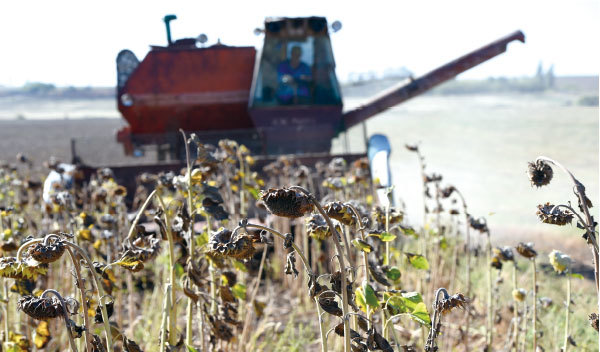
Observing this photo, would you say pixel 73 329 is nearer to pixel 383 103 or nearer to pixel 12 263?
pixel 12 263

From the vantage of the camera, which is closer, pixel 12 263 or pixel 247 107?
pixel 12 263

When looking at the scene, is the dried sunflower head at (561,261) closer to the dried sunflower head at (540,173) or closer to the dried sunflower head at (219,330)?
the dried sunflower head at (540,173)

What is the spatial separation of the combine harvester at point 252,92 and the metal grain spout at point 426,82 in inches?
0.4

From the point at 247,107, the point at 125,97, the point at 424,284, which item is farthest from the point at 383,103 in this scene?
the point at 424,284

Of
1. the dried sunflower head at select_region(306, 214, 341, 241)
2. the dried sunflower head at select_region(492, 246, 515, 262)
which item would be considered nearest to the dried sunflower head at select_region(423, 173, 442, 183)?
the dried sunflower head at select_region(492, 246, 515, 262)

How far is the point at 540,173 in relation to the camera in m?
1.35

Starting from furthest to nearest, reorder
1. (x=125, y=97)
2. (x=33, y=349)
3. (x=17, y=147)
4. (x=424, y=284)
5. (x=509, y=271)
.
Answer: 1. (x=17, y=147)
2. (x=125, y=97)
3. (x=509, y=271)
4. (x=424, y=284)
5. (x=33, y=349)

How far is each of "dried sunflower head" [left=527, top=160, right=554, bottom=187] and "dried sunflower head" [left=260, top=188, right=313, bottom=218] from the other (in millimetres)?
545

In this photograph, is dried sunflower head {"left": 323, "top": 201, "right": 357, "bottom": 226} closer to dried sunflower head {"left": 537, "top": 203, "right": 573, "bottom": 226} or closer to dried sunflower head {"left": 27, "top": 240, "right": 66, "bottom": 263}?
dried sunflower head {"left": 537, "top": 203, "right": 573, "bottom": 226}

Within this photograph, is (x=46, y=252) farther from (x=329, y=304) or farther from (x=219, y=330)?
(x=219, y=330)

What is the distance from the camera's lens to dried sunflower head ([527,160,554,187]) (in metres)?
1.35

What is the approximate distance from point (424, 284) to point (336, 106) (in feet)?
12.7

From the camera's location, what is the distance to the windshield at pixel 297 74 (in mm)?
6809

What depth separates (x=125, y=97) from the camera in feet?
22.8
